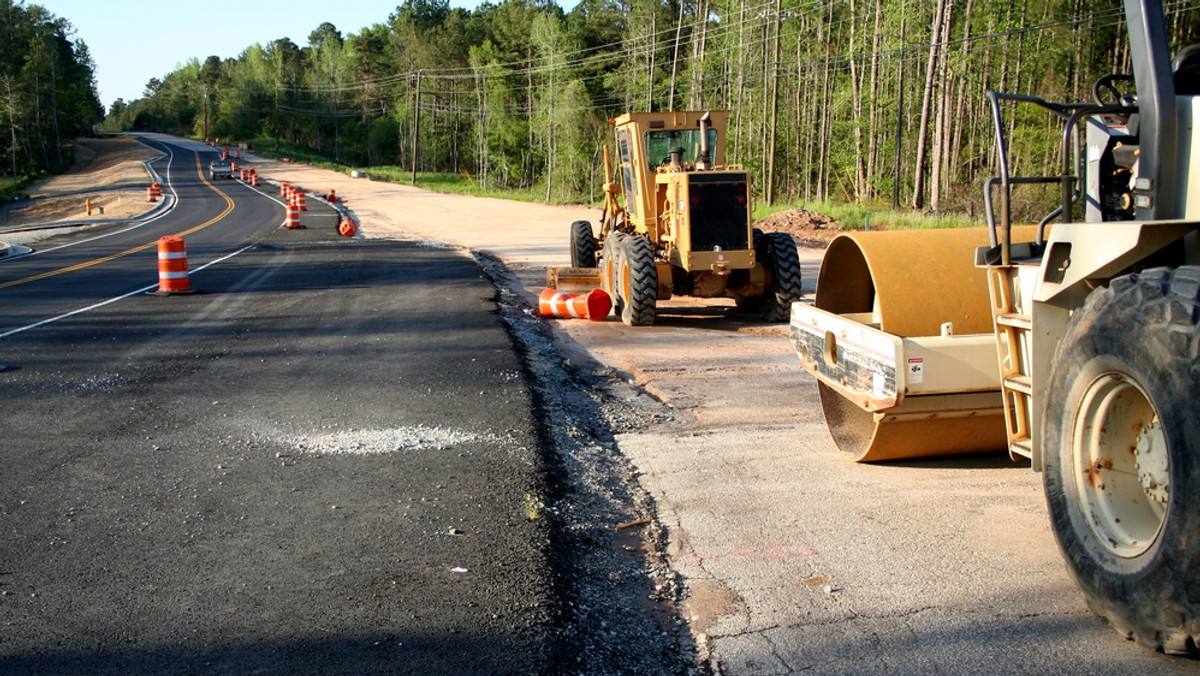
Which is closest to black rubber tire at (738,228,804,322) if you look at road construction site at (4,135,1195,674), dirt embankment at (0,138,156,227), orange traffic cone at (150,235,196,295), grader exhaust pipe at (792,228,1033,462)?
road construction site at (4,135,1195,674)

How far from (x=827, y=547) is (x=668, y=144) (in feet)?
35.7

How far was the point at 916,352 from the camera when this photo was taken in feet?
18.4

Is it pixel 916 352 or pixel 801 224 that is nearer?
pixel 916 352

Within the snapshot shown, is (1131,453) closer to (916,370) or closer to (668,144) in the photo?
(916,370)

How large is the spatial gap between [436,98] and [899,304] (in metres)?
113

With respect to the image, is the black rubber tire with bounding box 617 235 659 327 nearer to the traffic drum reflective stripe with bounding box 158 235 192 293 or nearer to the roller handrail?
the traffic drum reflective stripe with bounding box 158 235 192 293

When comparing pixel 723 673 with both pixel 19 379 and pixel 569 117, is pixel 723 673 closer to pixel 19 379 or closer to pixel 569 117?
pixel 19 379

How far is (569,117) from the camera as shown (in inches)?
3073

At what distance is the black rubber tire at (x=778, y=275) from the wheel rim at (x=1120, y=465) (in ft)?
32.4

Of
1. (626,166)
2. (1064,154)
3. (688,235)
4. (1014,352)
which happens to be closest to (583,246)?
(626,166)

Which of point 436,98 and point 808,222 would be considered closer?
point 808,222

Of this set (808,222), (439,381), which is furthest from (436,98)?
(439,381)

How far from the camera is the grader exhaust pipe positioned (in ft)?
18.5

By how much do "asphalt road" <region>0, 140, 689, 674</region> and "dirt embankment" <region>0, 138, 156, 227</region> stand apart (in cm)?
3770
